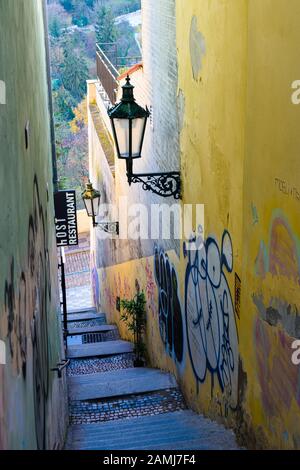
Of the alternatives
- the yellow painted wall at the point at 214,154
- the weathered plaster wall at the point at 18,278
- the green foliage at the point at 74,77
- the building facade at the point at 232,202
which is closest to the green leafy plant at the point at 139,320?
the building facade at the point at 232,202

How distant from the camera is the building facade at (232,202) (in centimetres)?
455

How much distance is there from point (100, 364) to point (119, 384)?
327 centimetres

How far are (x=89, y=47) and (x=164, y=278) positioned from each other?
141 feet

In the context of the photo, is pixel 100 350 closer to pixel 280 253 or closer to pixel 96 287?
pixel 96 287

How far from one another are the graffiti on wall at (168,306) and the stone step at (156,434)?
1353 millimetres

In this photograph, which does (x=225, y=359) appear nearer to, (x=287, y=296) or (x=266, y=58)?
(x=287, y=296)

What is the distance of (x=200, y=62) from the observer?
7.06 meters

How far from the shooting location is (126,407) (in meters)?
9.26

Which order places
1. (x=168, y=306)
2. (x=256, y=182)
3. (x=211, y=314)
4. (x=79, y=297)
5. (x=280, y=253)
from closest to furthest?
1. (x=280, y=253)
2. (x=256, y=182)
3. (x=211, y=314)
4. (x=168, y=306)
5. (x=79, y=297)

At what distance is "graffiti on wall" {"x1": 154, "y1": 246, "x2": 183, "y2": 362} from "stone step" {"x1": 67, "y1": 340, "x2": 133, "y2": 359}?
2.78 meters

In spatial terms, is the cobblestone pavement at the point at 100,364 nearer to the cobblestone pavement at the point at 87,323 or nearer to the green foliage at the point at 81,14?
the cobblestone pavement at the point at 87,323

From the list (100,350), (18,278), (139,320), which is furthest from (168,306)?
(18,278)

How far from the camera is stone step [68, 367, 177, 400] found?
9.75m
